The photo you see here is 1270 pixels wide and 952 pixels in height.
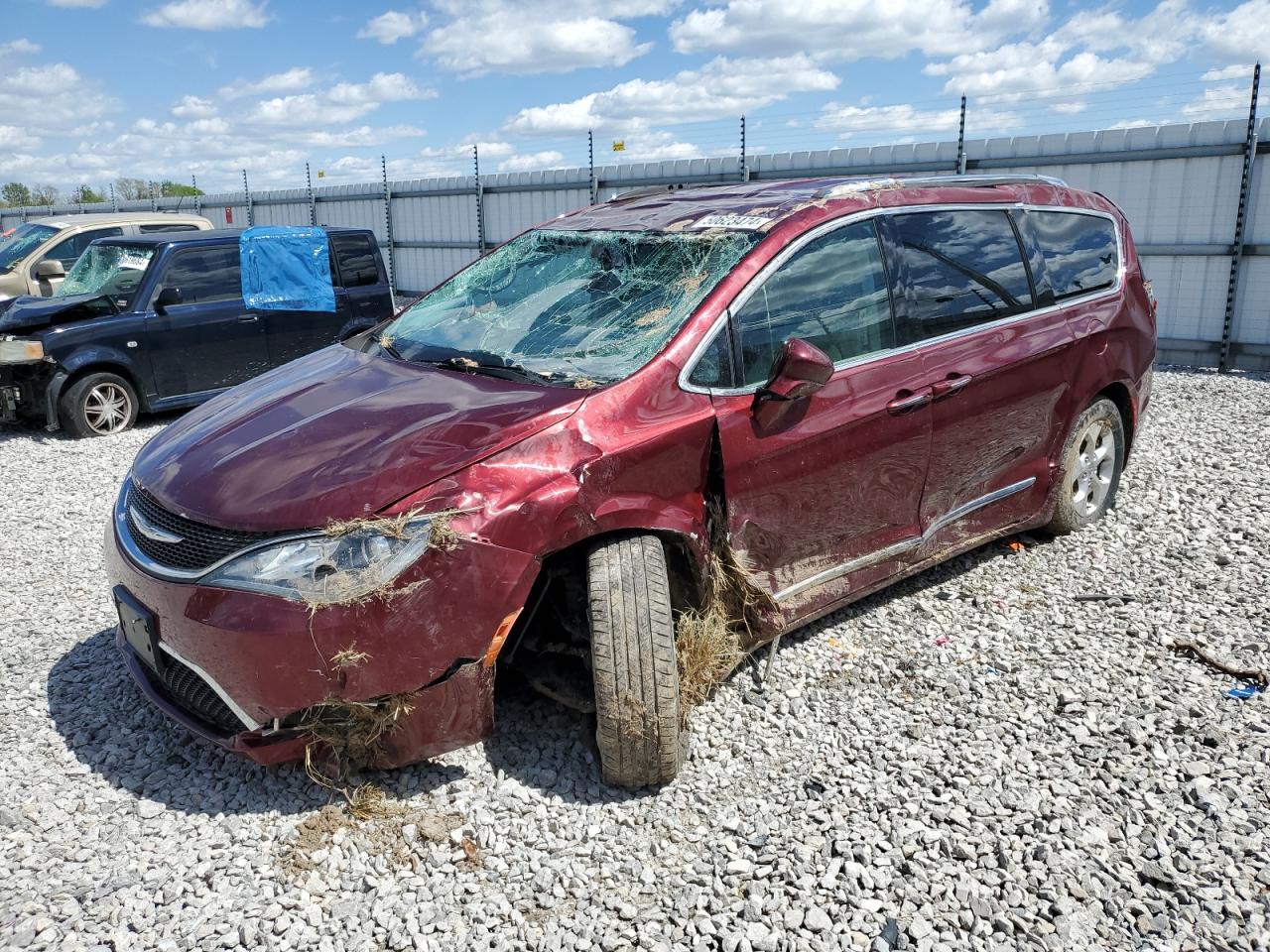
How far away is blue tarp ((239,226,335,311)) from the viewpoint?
9.16m

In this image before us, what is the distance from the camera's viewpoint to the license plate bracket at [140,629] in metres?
3.00

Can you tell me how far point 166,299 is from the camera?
8641mm

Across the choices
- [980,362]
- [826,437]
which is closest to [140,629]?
Result: [826,437]

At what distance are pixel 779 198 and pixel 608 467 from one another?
60.5 inches

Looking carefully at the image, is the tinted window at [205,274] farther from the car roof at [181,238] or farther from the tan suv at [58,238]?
the tan suv at [58,238]

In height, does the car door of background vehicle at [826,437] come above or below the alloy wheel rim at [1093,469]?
above

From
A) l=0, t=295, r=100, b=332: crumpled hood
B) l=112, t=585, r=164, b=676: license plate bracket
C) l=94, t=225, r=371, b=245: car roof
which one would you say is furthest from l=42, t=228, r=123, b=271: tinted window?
l=112, t=585, r=164, b=676: license plate bracket

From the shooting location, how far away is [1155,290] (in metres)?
10.5

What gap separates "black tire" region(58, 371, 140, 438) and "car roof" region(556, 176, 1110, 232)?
18.9ft

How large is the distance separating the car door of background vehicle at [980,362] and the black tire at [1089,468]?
256mm

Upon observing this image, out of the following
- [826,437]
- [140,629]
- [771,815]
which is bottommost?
[771,815]

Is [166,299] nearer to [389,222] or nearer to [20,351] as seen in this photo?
[20,351]

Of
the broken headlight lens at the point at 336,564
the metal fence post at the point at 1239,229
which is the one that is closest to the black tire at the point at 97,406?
the broken headlight lens at the point at 336,564

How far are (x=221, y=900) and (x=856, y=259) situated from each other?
305cm
